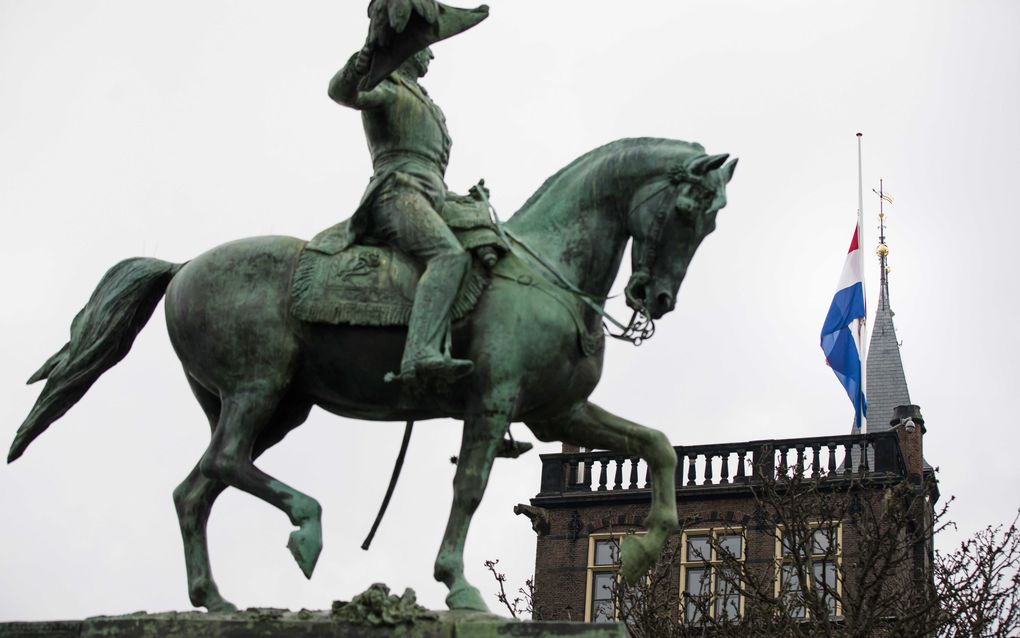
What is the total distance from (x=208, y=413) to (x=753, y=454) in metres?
32.5

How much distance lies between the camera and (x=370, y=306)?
7547mm

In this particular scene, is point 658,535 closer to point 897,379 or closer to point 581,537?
point 581,537

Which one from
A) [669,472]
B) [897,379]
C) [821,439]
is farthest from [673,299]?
[897,379]

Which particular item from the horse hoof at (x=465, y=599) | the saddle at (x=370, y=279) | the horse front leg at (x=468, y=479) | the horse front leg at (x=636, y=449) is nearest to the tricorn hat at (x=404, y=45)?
the saddle at (x=370, y=279)

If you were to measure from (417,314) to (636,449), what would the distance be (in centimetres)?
133

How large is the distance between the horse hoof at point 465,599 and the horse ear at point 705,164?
2283 mm

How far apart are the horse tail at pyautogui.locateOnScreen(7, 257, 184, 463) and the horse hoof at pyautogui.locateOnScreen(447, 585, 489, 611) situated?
226cm

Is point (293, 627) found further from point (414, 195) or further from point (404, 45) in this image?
point (404, 45)

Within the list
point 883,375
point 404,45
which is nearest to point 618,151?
point 404,45

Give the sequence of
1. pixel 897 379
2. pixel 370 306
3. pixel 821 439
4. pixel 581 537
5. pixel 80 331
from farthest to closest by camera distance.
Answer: pixel 897 379, pixel 581 537, pixel 821 439, pixel 80 331, pixel 370 306

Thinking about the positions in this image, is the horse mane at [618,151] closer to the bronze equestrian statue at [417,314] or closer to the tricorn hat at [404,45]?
the bronze equestrian statue at [417,314]

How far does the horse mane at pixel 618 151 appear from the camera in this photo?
784cm

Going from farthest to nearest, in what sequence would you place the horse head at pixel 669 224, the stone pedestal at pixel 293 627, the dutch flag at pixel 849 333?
the dutch flag at pixel 849 333
the horse head at pixel 669 224
the stone pedestal at pixel 293 627

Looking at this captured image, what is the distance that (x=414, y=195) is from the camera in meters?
7.73
